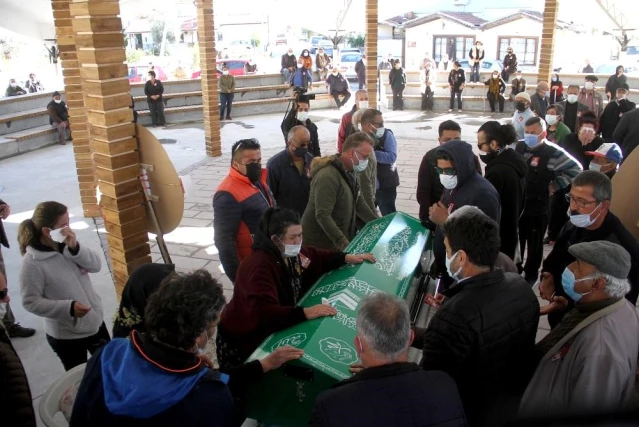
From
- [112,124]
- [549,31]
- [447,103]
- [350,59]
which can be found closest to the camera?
[112,124]

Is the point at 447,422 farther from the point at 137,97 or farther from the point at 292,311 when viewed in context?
the point at 137,97

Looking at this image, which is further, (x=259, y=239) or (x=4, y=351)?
(x=259, y=239)

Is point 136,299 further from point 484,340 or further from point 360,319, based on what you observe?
point 484,340

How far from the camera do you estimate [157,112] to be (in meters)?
15.2

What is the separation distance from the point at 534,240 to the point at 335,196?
7.55 feet

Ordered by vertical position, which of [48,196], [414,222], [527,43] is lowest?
[48,196]

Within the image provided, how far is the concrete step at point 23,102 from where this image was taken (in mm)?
13598

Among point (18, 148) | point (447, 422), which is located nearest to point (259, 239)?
point (447, 422)

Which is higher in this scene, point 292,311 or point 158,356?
point 158,356

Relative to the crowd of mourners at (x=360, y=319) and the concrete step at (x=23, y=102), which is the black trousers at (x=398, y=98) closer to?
the concrete step at (x=23, y=102)

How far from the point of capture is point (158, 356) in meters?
1.90

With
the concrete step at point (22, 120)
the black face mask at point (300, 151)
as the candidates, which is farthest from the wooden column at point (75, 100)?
the concrete step at point (22, 120)

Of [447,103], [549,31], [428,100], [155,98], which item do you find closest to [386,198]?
[549,31]

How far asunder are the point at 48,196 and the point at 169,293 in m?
7.97
